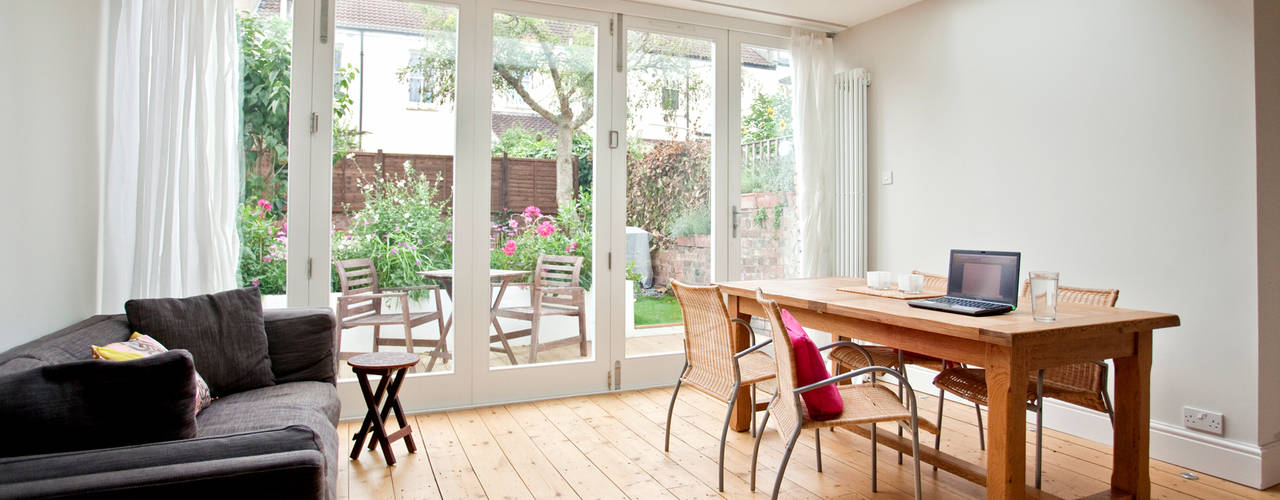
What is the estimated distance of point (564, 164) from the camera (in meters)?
4.20

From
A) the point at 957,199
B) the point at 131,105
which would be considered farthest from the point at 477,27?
the point at 957,199

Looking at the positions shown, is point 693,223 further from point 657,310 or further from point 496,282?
point 496,282

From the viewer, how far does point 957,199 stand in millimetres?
4086

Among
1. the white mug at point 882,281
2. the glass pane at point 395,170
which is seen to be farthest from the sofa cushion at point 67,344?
the white mug at point 882,281

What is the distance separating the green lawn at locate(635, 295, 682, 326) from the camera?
4.45 m

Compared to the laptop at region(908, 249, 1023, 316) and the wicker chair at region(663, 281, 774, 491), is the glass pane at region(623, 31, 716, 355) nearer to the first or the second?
the wicker chair at region(663, 281, 774, 491)

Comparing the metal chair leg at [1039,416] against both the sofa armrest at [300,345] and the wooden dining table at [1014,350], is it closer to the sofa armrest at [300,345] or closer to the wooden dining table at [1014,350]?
the wooden dining table at [1014,350]

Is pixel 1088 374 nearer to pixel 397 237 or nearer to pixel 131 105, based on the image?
pixel 397 237

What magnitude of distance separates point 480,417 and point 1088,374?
2.89 m

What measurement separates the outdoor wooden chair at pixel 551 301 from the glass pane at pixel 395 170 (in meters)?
0.42

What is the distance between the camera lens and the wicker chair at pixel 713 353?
8.87 feet

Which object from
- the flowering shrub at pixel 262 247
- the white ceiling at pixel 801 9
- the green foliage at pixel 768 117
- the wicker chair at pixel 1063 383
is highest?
the white ceiling at pixel 801 9

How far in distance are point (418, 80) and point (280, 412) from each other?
2093 millimetres

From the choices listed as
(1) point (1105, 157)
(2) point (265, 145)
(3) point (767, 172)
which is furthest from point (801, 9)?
(2) point (265, 145)
